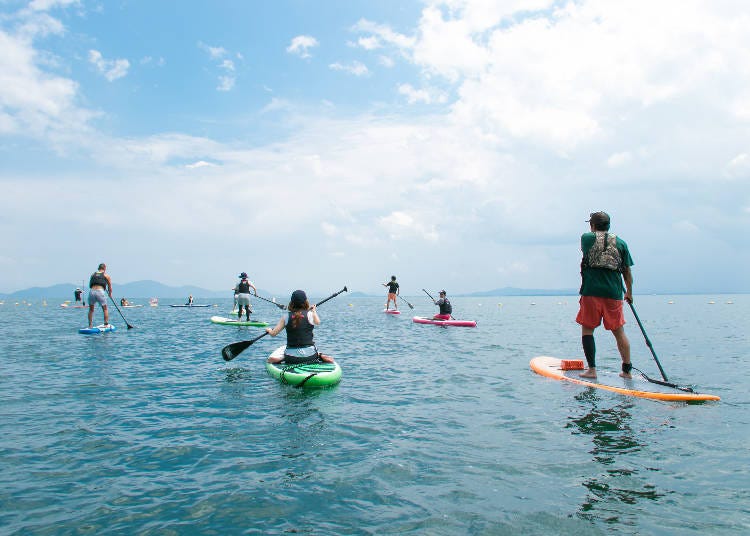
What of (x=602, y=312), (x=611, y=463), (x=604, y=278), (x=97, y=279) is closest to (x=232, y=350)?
(x=602, y=312)

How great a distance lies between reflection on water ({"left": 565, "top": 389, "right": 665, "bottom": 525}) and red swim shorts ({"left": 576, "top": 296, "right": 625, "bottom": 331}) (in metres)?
1.68

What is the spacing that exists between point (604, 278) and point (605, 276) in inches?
1.8

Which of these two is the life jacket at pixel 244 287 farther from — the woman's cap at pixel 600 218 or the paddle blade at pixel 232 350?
the woman's cap at pixel 600 218

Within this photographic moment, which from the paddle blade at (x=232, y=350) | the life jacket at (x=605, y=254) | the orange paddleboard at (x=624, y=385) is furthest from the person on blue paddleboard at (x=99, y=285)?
the life jacket at (x=605, y=254)

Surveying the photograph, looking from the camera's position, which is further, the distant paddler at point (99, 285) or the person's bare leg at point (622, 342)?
the distant paddler at point (99, 285)

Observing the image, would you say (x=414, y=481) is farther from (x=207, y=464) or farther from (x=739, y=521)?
(x=739, y=521)

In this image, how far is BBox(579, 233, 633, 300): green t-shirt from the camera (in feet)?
32.6

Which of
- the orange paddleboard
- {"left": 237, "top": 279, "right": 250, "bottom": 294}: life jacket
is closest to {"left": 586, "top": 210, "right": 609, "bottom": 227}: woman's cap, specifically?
the orange paddleboard

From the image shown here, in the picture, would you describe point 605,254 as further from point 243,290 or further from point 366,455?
point 243,290

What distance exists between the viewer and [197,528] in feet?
15.4

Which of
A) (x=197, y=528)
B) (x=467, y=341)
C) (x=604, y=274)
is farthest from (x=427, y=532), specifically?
(x=467, y=341)

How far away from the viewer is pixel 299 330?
11.6m

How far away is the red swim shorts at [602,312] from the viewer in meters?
9.98

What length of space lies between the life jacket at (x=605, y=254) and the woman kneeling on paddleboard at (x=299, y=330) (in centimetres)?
626
